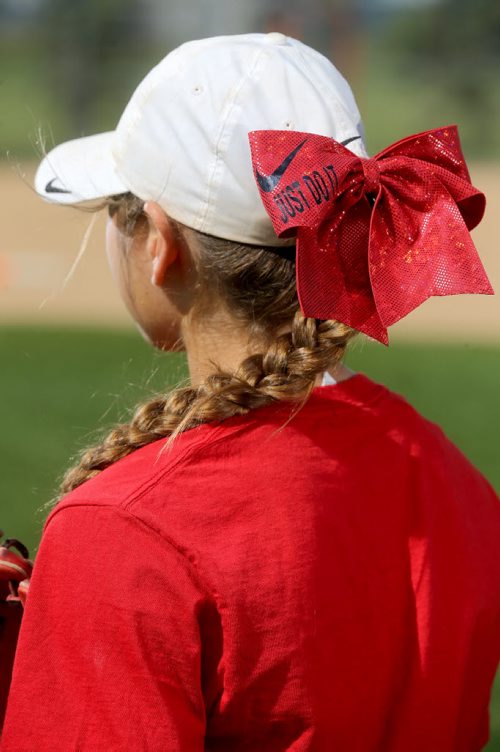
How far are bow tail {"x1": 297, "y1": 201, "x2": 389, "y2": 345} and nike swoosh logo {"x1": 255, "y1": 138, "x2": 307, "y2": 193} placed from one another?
7 cm

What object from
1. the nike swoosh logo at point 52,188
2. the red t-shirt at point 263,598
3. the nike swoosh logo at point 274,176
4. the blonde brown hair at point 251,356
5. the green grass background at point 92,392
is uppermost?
the nike swoosh logo at point 52,188

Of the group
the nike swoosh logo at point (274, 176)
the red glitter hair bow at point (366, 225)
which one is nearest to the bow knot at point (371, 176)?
the red glitter hair bow at point (366, 225)

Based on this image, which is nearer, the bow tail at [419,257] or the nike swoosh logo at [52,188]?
the bow tail at [419,257]

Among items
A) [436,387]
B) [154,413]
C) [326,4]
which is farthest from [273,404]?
[326,4]

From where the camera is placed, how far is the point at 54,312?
9.35 metres

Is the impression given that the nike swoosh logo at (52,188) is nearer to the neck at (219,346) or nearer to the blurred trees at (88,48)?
the neck at (219,346)

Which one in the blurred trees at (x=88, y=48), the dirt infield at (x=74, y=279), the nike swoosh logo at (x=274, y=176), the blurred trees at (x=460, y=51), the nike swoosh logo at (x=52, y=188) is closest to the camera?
the nike swoosh logo at (x=274, y=176)

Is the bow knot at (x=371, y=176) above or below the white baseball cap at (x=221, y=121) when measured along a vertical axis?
below

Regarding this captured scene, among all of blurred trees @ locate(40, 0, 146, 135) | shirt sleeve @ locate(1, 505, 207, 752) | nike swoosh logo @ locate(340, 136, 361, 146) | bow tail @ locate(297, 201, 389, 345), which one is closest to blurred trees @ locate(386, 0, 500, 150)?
blurred trees @ locate(40, 0, 146, 135)

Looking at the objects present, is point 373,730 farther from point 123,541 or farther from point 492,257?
point 492,257

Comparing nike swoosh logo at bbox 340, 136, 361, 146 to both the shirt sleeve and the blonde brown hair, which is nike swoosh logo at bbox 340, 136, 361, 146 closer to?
the blonde brown hair

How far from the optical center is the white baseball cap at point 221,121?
4.74 feet

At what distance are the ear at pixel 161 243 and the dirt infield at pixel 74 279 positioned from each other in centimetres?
483

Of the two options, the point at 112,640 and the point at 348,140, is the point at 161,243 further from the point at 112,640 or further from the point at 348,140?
the point at 112,640
